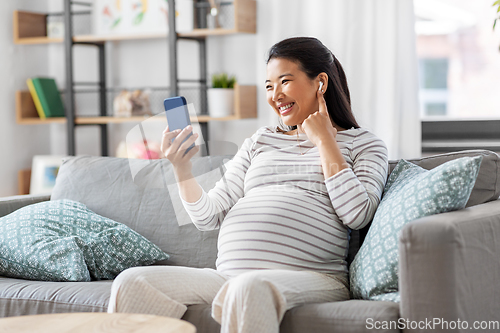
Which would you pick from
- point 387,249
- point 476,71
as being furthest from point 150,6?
point 387,249

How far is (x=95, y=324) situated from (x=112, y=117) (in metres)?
2.30

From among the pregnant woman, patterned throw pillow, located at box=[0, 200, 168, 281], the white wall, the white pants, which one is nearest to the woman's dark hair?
the pregnant woman

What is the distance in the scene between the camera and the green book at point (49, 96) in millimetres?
3350

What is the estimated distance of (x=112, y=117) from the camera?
3236 millimetres

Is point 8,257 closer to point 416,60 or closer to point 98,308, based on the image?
point 98,308

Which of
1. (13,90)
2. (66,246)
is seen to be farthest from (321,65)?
(13,90)

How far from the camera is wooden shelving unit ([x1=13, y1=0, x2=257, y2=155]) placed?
292cm

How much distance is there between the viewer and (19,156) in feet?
11.3

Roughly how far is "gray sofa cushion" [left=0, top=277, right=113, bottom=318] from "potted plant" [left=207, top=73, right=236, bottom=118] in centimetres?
148

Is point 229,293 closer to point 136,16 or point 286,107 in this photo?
point 286,107

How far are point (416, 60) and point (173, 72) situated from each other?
1173mm

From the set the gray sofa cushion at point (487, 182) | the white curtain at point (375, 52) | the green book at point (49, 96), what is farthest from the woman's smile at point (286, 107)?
the green book at point (49, 96)

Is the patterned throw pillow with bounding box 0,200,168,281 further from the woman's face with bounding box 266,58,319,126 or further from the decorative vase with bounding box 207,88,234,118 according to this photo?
the decorative vase with bounding box 207,88,234,118

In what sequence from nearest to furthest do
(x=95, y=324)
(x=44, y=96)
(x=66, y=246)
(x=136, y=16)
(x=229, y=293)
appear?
1. (x=95, y=324)
2. (x=229, y=293)
3. (x=66, y=246)
4. (x=136, y=16)
5. (x=44, y=96)
